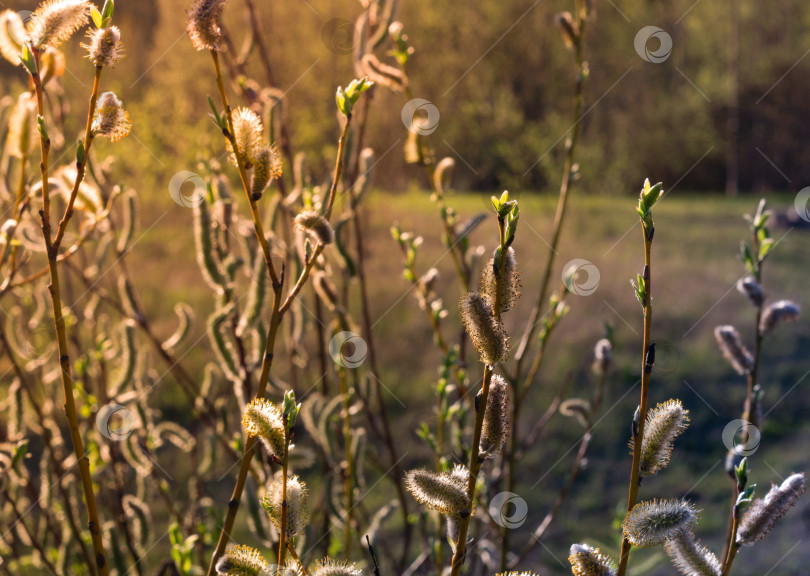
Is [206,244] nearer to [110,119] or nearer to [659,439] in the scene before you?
[110,119]

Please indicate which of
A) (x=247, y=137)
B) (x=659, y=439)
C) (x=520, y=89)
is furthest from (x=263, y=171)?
(x=520, y=89)

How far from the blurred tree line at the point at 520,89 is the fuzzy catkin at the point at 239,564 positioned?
232 cm

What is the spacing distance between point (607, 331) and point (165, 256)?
335 cm

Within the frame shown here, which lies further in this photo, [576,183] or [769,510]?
[576,183]

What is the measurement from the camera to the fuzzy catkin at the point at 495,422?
1.40 ft

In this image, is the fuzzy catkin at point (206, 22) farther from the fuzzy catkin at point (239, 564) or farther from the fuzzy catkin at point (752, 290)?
the fuzzy catkin at point (752, 290)

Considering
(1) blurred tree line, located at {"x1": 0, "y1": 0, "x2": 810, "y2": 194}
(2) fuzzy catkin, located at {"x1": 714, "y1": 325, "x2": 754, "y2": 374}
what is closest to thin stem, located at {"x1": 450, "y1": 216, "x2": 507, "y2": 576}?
(2) fuzzy catkin, located at {"x1": 714, "y1": 325, "x2": 754, "y2": 374}

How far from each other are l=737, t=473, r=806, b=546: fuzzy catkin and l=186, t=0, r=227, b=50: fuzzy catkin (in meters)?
0.45

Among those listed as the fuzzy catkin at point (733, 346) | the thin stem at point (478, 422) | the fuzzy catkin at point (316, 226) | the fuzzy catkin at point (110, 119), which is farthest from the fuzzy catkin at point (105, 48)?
the fuzzy catkin at point (733, 346)

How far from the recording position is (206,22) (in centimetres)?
48

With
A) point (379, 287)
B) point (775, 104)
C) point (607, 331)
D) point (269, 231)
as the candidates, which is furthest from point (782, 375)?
point (775, 104)

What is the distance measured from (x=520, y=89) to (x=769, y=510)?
23.4 ft

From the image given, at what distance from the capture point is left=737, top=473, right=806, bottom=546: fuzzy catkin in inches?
18.1

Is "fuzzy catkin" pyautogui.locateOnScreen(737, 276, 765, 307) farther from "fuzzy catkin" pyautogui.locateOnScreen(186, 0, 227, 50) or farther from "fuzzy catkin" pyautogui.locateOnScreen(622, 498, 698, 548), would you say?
Result: "fuzzy catkin" pyautogui.locateOnScreen(186, 0, 227, 50)
